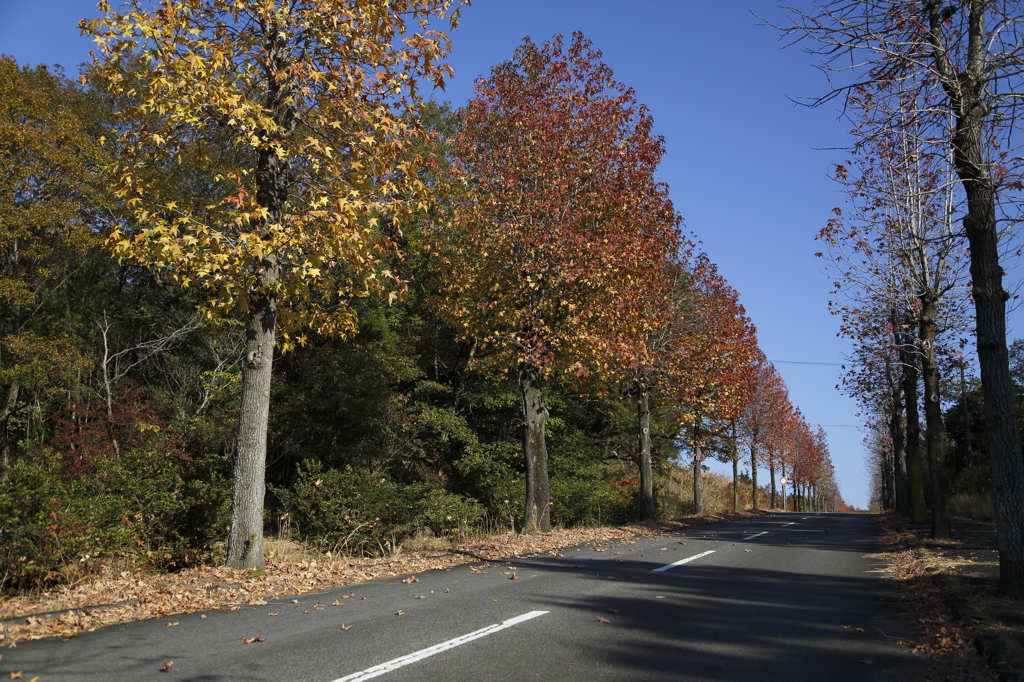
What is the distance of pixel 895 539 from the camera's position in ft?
60.1

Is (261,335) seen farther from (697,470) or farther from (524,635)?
(697,470)

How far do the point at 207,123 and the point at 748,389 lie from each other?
21.3 metres

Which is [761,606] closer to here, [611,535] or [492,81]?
[611,535]

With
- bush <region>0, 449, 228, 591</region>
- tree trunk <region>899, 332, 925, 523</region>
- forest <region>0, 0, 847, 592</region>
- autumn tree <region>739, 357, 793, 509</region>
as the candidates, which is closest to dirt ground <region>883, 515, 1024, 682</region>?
forest <region>0, 0, 847, 592</region>

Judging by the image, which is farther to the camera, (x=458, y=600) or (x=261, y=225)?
(x=261, y=225)

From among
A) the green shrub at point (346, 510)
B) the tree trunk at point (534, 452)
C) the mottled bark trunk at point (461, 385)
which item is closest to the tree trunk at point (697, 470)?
the mottled bark trunk at point (461, 385)

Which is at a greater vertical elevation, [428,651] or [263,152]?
[263,152]

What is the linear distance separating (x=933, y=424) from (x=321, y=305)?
16.5 metres

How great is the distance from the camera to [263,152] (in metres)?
10.2

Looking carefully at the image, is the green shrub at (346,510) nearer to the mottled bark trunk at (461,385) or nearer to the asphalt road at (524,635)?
the asphalt road at (524,635)

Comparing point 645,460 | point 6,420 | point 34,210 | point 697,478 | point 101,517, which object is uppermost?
point 34,210

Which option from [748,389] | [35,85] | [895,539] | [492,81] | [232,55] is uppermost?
[35,85]

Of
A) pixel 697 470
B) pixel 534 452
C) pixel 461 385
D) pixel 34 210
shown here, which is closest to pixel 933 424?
pixel 534 452

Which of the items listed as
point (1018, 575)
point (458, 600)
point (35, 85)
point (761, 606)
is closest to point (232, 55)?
point (458, 600)
